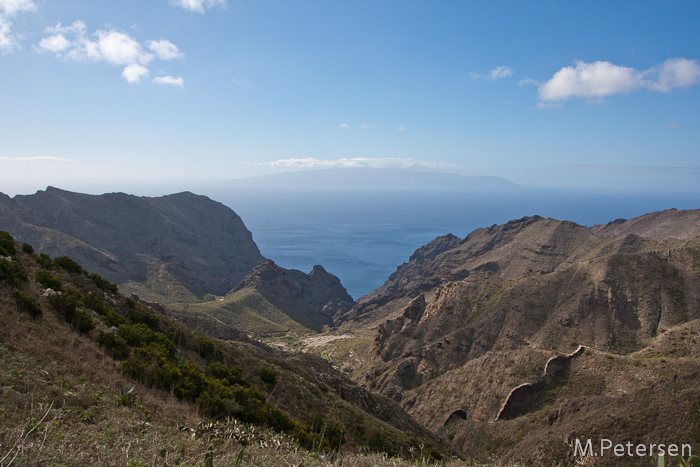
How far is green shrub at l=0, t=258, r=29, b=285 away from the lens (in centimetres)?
1515

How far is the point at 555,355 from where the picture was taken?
31.7m

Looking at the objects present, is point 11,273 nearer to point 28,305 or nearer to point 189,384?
point 28,305

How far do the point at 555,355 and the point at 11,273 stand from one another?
3981cm

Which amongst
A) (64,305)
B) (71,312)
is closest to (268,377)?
(71,312)

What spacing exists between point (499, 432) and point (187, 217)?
17265cm

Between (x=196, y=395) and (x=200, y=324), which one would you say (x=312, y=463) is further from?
(x=200, y=324)

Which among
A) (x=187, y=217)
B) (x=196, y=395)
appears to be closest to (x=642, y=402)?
(x=196, y=395)

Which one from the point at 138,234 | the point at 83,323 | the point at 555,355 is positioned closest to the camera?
the point at 83,323

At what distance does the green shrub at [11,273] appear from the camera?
15148 mm

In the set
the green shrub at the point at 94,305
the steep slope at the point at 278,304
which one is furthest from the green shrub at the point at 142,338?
the steep slope at the point at 278,304

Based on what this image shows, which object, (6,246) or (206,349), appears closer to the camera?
(6,246)

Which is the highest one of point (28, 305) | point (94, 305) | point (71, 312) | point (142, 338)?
point (28, 305)

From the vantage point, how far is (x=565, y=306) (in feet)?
138

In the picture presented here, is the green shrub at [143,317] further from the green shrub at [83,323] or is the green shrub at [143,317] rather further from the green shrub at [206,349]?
the green shrub at [83,323]
